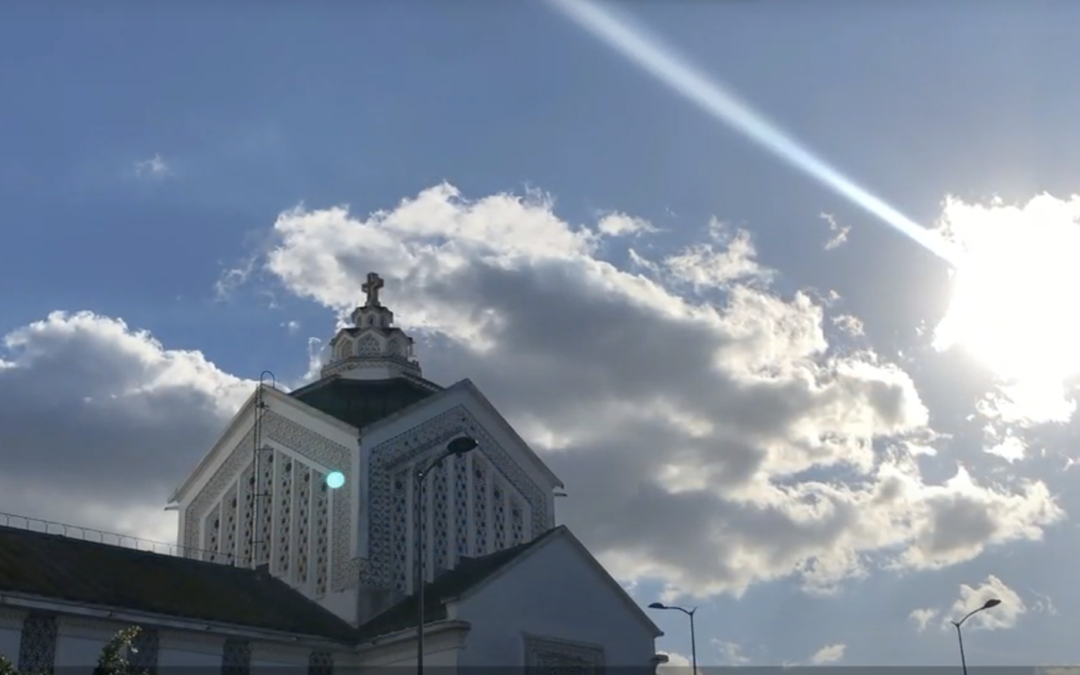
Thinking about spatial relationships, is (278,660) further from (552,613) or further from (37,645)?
(552,613)

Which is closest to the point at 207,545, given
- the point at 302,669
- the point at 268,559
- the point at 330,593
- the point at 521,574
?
the point at 268,559

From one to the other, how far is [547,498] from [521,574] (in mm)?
7440

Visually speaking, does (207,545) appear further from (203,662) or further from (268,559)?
(203,662)

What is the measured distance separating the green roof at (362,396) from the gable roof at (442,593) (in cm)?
497

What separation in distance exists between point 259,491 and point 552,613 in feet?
30.4

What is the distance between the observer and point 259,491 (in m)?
34.4

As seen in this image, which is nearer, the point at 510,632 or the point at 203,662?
the point at 203,662

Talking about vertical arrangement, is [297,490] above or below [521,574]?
above

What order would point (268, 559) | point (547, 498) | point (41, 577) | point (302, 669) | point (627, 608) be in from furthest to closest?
point (547, 498) < point (268, 559) < point (627, 608) < point (302, 669) < point (41, 577)

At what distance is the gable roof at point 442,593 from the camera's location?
28.5 m

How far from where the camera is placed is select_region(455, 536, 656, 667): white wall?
91.4 feet

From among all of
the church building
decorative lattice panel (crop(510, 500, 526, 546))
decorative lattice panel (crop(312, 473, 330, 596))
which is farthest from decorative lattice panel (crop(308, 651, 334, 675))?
decorative lattice panel (crop(510, 500, 526, 546))

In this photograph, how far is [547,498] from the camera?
3647cm

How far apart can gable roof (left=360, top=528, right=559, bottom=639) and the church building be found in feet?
0.23
